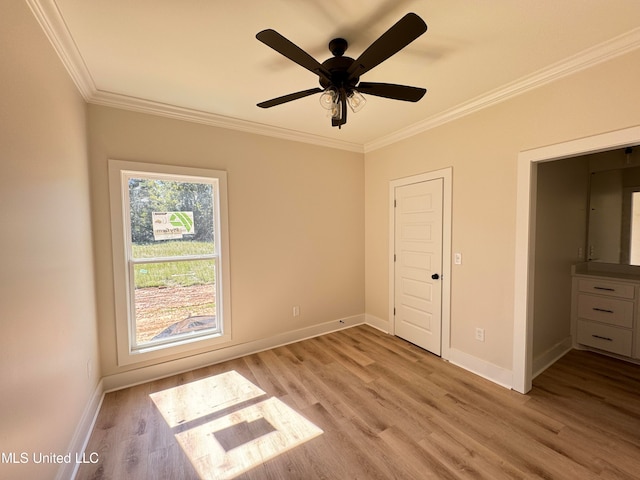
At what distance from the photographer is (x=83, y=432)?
1.81 meters

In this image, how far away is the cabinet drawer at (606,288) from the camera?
2.82m

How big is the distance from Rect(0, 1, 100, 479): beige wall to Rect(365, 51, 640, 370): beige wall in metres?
2.81

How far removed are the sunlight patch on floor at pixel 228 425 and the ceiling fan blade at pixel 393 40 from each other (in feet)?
8.03

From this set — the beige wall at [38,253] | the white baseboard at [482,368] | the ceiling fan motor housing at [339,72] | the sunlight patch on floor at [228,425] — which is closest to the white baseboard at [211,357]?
the sunlight patch on floor at [228,425]

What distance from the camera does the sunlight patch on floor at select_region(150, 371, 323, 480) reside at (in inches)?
67.4

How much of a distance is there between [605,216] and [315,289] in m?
3.71

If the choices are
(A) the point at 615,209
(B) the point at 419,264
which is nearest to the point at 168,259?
(B) the point at 419,264

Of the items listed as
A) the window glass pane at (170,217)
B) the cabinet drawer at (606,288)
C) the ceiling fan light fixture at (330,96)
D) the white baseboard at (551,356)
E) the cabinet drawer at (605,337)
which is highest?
the ceiling fan light fixture at (330,96)

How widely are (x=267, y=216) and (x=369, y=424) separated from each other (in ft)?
7.59

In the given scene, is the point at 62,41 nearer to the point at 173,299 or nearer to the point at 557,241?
the point at 173,299

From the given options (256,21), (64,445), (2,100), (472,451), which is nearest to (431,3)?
(256,21)

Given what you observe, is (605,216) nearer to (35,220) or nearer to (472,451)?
(472,451)

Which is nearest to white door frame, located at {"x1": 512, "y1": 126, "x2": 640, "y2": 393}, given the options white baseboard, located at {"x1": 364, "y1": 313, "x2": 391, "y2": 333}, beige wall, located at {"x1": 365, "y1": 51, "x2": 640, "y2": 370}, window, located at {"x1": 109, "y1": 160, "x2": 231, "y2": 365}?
beige wall, located at {"x1": 365, "y1": 51, "x2": 640, "y2": 370}

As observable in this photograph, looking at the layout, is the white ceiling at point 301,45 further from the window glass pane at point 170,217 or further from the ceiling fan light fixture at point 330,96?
the window glass pane at point 170,217
